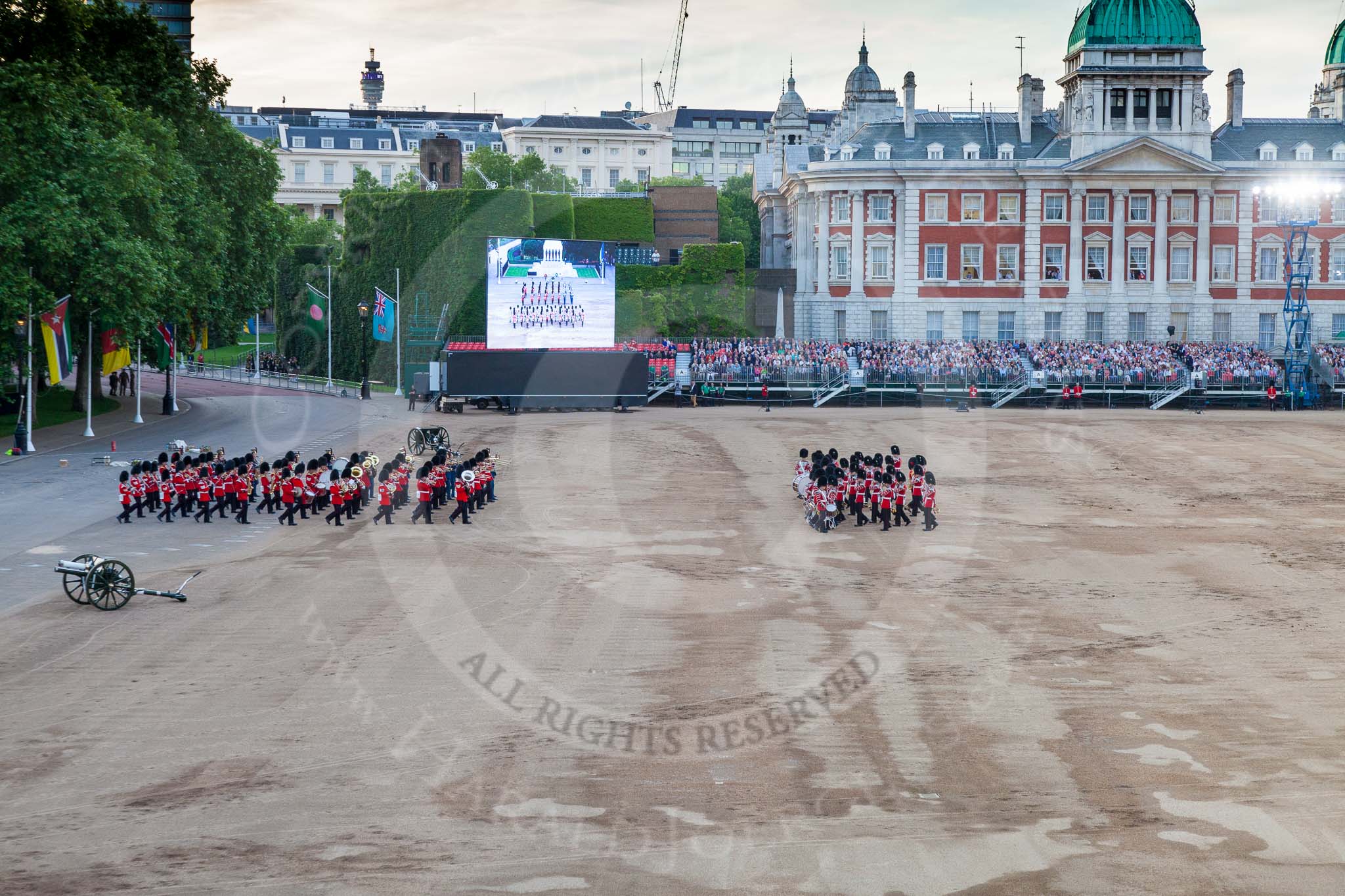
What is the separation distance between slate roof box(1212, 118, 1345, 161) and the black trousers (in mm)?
61977

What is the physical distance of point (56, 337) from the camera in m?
40.9

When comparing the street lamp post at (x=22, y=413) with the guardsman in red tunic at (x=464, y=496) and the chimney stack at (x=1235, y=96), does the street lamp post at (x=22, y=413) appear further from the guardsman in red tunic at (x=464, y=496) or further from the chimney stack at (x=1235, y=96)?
the chimney stack at (x=1235, y=96)

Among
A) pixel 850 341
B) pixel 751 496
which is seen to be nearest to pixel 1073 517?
pixel 751 496

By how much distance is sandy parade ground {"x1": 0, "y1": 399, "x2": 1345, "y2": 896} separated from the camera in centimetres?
1202

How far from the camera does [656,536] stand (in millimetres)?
28812

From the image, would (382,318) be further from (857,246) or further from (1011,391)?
(1011,391)

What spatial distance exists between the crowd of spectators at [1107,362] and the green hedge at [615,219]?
2539 centimetres

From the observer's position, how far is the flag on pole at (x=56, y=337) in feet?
133

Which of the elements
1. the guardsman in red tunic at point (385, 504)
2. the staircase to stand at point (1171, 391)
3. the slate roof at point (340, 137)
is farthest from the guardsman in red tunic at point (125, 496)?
the slate roof at point (340, 137)

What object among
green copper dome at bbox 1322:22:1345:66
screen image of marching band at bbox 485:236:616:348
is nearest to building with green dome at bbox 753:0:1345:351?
green copper dome at bbox 1322:22:1345:66

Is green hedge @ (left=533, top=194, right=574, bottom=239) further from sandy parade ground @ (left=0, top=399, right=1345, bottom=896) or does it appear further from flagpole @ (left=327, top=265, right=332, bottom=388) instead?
sandy parade ground @ (left=0, top=399, right=1345, bottom=896)

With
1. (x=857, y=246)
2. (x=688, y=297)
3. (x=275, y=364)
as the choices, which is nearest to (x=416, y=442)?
(x=688, y=297)

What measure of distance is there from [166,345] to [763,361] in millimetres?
26290

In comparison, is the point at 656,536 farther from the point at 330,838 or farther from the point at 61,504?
the point at 330,838
